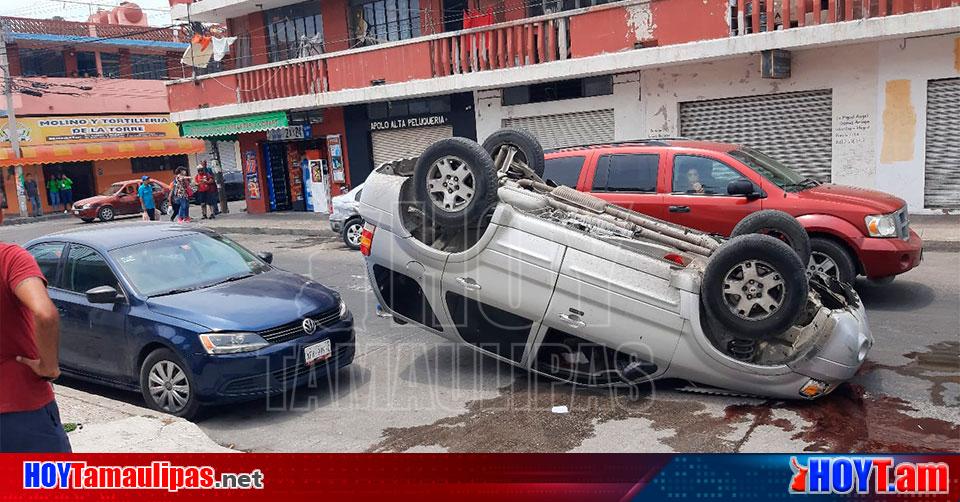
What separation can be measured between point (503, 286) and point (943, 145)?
11527 mm

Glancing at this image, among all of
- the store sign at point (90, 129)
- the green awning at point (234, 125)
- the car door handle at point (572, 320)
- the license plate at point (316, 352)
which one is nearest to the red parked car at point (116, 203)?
the green awning at point (234, 125)

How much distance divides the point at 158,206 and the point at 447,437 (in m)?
26.2

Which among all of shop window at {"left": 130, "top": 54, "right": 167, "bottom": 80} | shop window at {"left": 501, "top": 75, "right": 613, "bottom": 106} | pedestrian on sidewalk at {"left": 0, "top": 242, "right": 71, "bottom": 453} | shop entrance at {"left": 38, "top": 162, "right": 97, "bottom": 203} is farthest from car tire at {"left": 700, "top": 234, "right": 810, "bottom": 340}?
shop window at {"left": 130, "top": 54, "right": 167, "bottom": 80}

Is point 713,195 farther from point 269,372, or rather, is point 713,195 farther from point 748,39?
point 748,39

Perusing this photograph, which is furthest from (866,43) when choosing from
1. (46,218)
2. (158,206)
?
(46,218)

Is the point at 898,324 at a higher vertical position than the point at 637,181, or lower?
lower

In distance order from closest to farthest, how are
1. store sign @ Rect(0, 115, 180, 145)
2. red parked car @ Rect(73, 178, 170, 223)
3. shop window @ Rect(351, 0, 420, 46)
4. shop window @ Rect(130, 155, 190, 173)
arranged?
shop window @ Rect(351, 0, 420, 46)
red parked car @ Rect(73, 178, 170, 223)
store sign @ Rect(0, 115, 180, 145)
shop window @ Rect(130, 155, 190, 173)

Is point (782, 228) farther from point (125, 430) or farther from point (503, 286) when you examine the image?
point (125, 430)

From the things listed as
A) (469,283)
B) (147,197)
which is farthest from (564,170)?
(147,197)

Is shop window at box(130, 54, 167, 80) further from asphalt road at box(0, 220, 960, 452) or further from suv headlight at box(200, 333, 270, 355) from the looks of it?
suv headlight at box(200, 333, 270, 355)

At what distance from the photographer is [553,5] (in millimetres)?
18266

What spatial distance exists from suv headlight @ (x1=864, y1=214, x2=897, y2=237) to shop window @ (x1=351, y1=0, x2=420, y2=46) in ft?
50.9

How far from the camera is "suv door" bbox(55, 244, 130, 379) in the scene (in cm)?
626

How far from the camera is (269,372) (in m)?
5.86
